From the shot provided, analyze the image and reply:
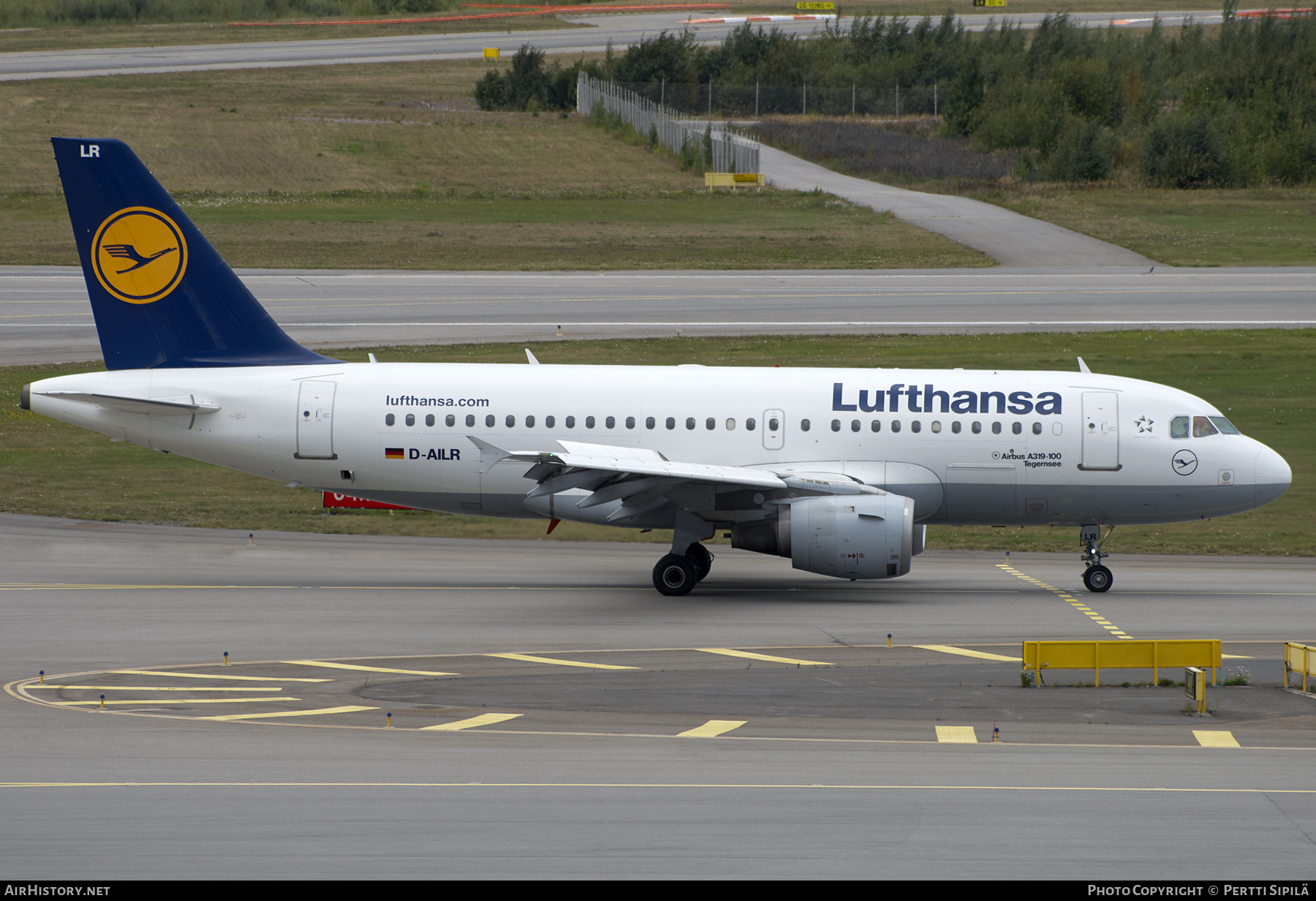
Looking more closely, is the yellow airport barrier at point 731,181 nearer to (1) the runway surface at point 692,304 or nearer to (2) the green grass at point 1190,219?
(2) the green grass at point 1190,219

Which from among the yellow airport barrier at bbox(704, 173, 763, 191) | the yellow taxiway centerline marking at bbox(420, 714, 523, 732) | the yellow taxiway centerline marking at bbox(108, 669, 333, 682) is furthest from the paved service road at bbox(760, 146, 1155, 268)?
the yellow taxiway centerline marking at bbox(420, 714, 523, 732)

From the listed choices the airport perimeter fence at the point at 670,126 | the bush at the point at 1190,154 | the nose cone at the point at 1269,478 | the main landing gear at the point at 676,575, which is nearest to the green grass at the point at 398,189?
the airport perimeter fence at the point at 670,126

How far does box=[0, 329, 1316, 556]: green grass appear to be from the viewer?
106 ft

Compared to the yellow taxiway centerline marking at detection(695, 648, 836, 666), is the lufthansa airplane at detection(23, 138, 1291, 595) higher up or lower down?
higher up

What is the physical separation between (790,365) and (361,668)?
90.8 ft

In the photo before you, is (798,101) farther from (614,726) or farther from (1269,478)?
(614,726)

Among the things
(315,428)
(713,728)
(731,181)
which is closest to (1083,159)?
(731,181)

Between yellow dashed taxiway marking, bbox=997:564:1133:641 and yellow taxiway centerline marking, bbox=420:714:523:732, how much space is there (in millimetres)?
10762

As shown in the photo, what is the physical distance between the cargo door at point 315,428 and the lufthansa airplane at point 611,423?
3 centimetres

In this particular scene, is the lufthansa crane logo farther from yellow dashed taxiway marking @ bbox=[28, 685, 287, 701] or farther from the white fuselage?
yellow dashed taxiway marking @ bbox=[28, 685, 287, 701]

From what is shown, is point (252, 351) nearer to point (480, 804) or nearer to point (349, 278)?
point (480, 804)

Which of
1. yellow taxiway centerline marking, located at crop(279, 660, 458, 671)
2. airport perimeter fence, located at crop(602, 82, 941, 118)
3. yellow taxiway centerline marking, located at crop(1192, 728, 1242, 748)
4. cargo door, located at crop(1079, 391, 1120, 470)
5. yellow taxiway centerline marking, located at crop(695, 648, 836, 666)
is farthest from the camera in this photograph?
airport perimeter fence, located at crop(602, 82, 941, 118)

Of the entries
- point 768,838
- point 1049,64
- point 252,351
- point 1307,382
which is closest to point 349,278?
point 252,351

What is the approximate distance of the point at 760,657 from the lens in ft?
72.3
